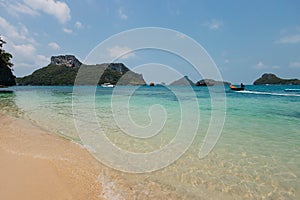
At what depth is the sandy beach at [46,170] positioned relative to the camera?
3260 millimetres

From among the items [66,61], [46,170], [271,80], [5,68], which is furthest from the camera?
[271,80]

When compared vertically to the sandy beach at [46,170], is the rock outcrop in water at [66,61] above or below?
above

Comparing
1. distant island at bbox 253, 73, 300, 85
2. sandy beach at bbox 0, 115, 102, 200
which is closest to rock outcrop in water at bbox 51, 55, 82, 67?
distant island at bbox 253, 73, 300, 85

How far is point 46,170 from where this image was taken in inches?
163

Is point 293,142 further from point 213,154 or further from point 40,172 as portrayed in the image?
point 40,172

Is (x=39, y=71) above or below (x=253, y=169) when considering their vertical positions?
above

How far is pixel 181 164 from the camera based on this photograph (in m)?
5.02

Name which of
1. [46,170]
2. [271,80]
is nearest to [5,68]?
[46,170]

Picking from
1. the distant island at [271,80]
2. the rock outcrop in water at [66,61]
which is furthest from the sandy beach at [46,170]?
the distant island at [271,80]

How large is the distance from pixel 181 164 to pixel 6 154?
4.39 metres

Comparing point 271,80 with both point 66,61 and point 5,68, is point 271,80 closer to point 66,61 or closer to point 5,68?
point 66,61

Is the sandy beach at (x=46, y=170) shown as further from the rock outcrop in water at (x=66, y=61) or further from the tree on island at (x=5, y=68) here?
the rock outcrop in water at (x=66, y=61)

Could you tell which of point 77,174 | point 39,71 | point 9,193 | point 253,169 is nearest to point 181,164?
point 253,169

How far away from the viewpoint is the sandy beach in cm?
326
